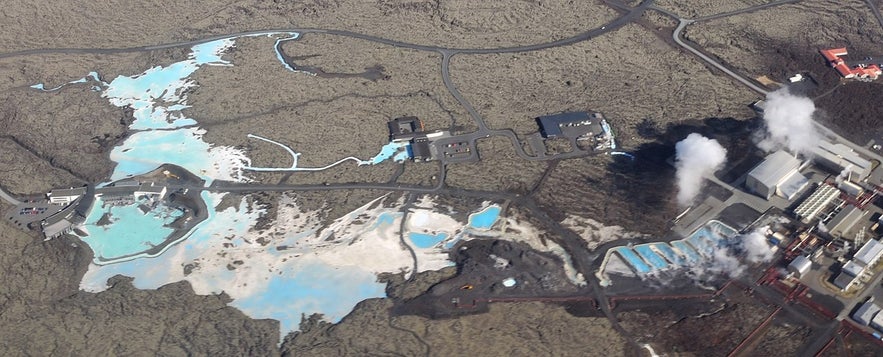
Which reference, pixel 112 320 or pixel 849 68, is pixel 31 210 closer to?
pixel 112 320

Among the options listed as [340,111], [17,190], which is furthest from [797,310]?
[17,190]

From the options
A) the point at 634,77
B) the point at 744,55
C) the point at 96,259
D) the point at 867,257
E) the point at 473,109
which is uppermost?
the point at 744,55

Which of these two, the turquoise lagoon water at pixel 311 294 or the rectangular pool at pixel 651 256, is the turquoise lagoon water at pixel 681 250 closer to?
the rectangular pool at pixel 651 256

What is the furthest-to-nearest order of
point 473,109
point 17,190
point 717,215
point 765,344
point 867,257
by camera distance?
point 473,109 → point 17,190 → point 717,215 → point 867,257 → point 765,344

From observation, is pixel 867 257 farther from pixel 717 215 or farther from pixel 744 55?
pixel 744 55

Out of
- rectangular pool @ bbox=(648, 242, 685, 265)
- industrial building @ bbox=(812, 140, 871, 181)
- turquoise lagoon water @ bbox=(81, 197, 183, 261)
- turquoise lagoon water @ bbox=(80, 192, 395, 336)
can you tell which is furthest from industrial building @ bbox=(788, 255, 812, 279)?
turquoise lagoon water @ bbox=(81, 197, 183, 261)

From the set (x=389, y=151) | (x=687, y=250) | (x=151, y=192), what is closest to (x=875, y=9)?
(x=687, y=250)

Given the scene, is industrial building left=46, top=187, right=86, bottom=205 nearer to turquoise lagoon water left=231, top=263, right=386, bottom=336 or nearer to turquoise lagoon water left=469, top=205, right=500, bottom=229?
turquoise lagoon water left=231, top=263, right=386, bottom=336

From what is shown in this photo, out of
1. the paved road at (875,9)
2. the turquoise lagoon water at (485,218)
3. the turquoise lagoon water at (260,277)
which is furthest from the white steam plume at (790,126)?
the turquoise lagoon water at (260,277)
